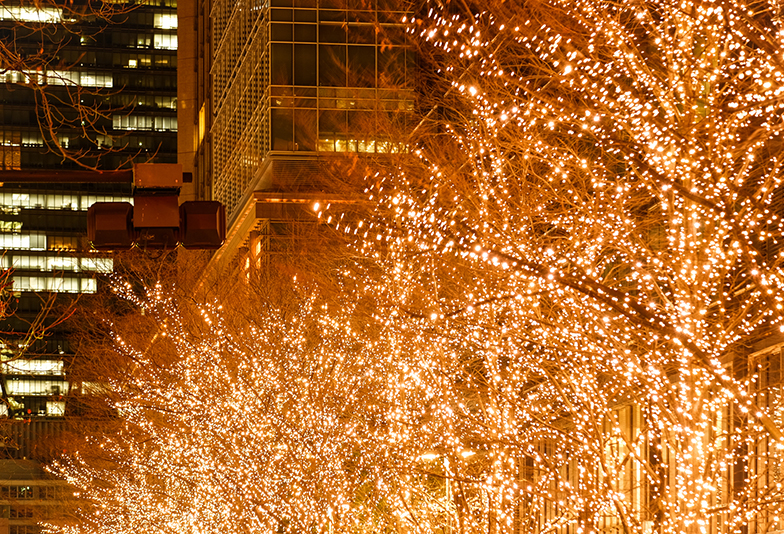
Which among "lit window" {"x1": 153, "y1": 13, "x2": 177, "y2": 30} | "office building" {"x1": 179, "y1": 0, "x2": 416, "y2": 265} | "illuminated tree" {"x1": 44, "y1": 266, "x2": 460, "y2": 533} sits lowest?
"illuminated tree" {"x1": 44, "y1": 266, "x2": 460, "y2": 533}

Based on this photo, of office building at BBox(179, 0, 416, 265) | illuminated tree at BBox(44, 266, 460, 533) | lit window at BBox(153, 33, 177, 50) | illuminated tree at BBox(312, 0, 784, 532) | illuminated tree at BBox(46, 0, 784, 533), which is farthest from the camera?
lit window at BBox(153, 33, 177, 50)

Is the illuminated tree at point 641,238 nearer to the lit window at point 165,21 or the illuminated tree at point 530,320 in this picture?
the illuminated tree at point 530,320

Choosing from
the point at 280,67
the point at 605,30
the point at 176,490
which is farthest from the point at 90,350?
the point at 605,30

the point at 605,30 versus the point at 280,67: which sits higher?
the point at 280,67

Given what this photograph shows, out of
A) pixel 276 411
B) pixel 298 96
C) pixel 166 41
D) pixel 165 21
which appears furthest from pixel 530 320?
pixel 165 21

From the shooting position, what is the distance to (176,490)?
105ft

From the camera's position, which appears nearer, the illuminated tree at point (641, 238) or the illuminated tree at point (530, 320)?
the illuminated tree at point (641, 238)

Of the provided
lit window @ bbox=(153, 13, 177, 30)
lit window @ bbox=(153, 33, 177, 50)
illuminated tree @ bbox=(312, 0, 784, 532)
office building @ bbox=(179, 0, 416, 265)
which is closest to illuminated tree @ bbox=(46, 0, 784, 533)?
illuminated tree @ bbox=(312, 0, 784, 532)

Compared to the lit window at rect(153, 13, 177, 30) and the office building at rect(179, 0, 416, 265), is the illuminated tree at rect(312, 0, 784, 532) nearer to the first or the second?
the office building at rect(179, 0, 416, 265)

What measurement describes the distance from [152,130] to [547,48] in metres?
131

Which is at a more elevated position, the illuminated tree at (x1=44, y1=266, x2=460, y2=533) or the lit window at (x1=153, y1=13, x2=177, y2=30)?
the lit window at (x1=153, y1=13, x2=177, y2=30)

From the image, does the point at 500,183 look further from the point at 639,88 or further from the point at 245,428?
the point at 245,428

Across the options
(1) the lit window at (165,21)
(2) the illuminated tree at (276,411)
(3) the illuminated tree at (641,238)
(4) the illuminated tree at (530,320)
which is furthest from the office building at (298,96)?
(1) the lit window at (165,21)

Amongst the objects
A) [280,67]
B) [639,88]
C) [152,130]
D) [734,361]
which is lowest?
[734,361]
